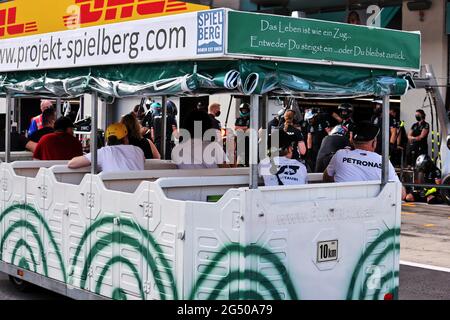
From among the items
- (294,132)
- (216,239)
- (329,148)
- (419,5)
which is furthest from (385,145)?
(419,5)

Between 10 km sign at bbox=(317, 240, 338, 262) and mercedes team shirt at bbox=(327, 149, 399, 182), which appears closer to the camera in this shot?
10 km sign at bbox=(317, 240, 338, 262)

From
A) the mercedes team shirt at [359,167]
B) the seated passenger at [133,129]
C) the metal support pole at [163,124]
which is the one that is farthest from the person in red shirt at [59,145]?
the mercedes team shirt at [359,167]

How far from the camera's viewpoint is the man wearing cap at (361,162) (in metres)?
6.59

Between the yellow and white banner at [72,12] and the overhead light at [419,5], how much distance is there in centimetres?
494

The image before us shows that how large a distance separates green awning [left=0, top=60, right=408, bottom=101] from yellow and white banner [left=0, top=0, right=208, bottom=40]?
12885 millimetres

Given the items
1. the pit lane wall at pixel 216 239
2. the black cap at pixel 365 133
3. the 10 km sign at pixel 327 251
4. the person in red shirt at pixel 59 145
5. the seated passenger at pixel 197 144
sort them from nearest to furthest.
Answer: the pit lane wall at pixel 216 239, the 10 km sign at pixel 327 251, the black cap at pixel 365 133, the seated passenger at pixel 197 144, the person in red shirt at pixel 59 145

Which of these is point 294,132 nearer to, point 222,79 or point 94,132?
point 94,132

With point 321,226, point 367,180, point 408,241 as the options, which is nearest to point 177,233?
point 321,226

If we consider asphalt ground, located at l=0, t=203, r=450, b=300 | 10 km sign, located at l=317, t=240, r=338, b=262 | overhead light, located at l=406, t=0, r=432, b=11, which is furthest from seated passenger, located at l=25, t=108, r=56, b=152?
overhead light, located at l=406, t=0, r=432, b=11

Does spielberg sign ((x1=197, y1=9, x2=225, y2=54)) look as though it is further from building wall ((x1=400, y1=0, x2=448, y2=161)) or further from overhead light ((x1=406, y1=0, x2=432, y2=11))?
overhead light ((x1=406, y1=0, x2=432, y2=11))

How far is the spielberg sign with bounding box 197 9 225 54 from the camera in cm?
521

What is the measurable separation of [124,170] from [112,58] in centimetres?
128

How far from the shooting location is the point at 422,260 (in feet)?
32.5

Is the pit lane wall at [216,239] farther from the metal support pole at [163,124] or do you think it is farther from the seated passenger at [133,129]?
the metal support pole at [163,124]
